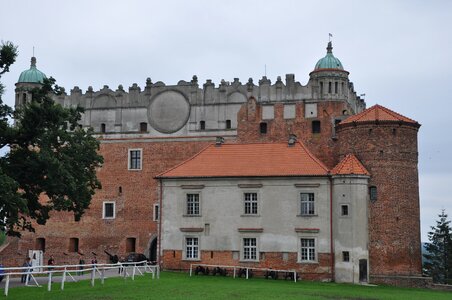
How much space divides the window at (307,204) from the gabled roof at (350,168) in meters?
1.88

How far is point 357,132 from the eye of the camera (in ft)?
134

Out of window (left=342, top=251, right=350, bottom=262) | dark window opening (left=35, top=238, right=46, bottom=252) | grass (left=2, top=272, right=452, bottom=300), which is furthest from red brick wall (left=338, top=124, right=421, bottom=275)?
dark window opening (left=35, top=238, right=46, bottom=252)

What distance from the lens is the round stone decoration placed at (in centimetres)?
5106

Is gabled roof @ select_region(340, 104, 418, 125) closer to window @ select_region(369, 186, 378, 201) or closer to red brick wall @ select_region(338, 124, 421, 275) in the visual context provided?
red brick wall @ select_region(338, 124, 421, 275)

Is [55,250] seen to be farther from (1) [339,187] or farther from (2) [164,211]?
(1) [339,187]

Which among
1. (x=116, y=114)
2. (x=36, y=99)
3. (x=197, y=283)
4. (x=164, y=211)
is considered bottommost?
(x=197, y=283)

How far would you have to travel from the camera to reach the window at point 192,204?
135 ft

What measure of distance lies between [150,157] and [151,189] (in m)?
2.30

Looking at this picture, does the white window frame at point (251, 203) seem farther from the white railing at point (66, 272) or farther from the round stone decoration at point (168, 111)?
the round stone decoration at point (168, 111)

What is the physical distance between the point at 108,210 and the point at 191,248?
517 inches

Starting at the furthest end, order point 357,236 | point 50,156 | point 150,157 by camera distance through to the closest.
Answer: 1. point 150,157
2. point 357,236
3. point 50,156

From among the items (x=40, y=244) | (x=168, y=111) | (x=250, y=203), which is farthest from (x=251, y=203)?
(x=40, y=244)

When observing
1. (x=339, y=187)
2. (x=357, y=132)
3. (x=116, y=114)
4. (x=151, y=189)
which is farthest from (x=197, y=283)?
(x=116, y=114)

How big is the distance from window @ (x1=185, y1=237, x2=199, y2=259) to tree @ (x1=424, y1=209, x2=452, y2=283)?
33.8 meters
